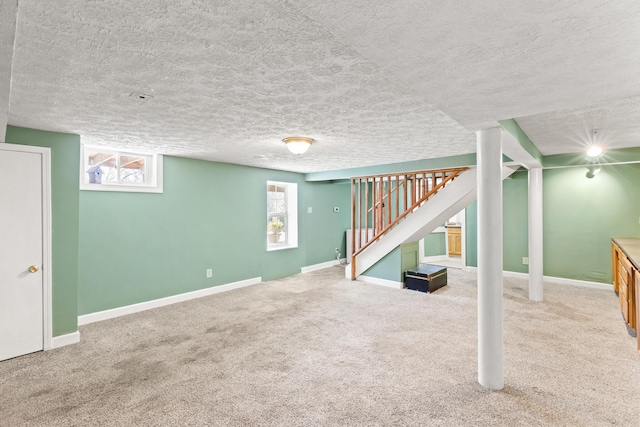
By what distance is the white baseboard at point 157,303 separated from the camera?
3727 millimetres

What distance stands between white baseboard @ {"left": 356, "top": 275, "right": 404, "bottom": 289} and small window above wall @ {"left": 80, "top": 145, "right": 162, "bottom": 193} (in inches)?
148

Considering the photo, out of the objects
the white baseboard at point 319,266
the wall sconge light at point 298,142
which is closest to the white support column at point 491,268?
the wall sconge light at point 298,142

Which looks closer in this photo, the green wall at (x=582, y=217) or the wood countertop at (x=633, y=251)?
the wood countertop at (x=633, y=251)

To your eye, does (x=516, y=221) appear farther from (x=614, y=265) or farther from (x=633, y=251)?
(x=633, y=251)

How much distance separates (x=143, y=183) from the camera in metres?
4.34

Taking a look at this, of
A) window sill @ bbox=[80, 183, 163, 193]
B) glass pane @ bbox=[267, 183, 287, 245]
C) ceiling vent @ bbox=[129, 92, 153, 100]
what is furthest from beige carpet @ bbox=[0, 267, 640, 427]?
glass pane @ bbox=[267, 183, 287, 245]

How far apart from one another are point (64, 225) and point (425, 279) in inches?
190

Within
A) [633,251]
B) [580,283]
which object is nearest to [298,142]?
[633,251]

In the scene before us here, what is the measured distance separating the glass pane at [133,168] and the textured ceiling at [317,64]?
1.13 metres

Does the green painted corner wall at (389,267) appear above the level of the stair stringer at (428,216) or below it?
below

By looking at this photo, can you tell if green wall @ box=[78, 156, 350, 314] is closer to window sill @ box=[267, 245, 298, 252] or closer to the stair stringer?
window sill @ box=[267, 245, 298, 252]

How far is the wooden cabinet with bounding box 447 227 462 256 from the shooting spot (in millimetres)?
8188

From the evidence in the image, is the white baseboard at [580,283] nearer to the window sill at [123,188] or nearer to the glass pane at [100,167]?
the window sill at [123,188]

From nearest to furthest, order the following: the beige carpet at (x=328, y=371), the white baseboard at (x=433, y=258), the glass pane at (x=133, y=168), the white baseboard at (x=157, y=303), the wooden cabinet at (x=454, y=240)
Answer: the beige carpet at (x=328, y=371), the white baseboard at (x=157, y=303), the glass pane at (x=133, y=168), the white baseboard at (x=433, y=258), the wooden cabinet at (x=454, y=240)
